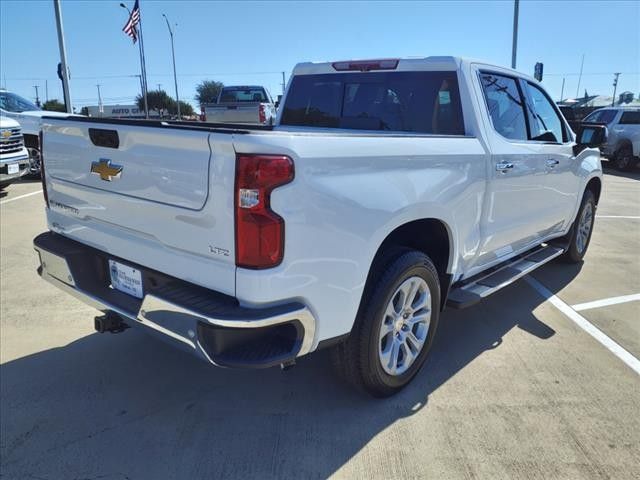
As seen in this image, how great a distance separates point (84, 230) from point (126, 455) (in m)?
1.25

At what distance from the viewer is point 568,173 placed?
475 cm

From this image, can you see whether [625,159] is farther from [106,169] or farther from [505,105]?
[106,169]

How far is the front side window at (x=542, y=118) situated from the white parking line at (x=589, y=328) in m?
1.42

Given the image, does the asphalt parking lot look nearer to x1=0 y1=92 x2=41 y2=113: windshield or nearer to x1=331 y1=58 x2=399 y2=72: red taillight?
x1=331 y1=58 x2=399 y2=72: red taillight

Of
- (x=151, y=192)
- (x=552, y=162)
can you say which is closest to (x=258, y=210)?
(x=151, y=192)

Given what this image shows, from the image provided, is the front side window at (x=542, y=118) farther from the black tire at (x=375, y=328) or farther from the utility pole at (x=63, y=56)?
the utility pole at (x=63, y=56)

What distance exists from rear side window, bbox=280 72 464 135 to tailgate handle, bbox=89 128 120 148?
194 centimetres

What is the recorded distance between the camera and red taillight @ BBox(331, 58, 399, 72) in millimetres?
3780


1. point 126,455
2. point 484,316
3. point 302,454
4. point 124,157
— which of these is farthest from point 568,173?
point 126,455

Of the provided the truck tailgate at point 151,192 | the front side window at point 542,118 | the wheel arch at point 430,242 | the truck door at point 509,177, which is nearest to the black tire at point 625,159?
the front side window at point 542,118

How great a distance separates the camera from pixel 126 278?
2.69 metres

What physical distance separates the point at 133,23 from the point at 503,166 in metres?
21.7

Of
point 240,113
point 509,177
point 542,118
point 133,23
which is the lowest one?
point 509,177

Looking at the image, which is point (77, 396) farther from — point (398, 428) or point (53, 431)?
point (398, 428)
